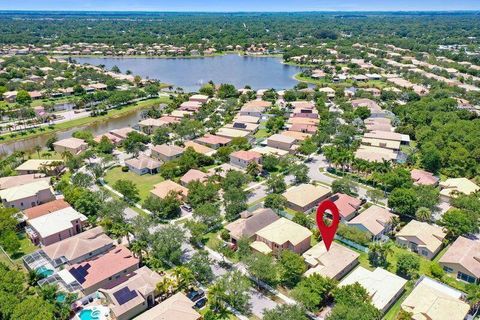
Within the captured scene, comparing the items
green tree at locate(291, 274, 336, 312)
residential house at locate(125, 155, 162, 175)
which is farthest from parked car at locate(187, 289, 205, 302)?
residential house at locate(125, 155, 162, 175)

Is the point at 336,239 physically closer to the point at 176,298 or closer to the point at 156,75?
the point at 176,298

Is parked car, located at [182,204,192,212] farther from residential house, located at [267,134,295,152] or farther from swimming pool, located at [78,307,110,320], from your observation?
residential house, located at [267,134,295,152]

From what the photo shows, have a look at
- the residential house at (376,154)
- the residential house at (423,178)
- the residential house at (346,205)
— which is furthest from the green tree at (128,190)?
the residential house at (423,178)

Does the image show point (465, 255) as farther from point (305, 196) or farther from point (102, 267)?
point (102, 267)

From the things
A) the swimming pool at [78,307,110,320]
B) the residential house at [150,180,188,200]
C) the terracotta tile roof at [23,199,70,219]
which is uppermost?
the terracotta tile roof at [23,199,70,219]

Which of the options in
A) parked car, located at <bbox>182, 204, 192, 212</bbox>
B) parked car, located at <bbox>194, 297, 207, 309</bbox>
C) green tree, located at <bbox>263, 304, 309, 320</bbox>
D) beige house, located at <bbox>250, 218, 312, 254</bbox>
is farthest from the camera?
parked car, located at <bbox>182, 204, 192, 212</bbox>

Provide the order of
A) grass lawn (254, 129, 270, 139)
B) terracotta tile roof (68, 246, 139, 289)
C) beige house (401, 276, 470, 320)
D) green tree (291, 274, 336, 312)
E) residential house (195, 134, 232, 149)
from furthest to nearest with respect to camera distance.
A: grass lawn (254, 129, 270, 139)
residential house (195, 134, 232, 149)
terracotta tile roof (68, 246, 139, 289)
green tree (291, 274, 336, 312)
beige house (401, 276, 470, 320)
